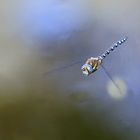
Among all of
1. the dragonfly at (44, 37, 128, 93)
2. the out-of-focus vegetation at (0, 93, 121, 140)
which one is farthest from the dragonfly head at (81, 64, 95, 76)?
the out-of-focus vegetation at (0, 93, 121, 140)

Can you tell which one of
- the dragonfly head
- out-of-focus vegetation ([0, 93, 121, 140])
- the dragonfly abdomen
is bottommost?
out-of-focus vegetation ([0, 93, 121, 140])

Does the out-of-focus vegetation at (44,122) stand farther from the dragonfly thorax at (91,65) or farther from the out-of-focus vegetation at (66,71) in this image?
the dragonfly thorax at (91,65)

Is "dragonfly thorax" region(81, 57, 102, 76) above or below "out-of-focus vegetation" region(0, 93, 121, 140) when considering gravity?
above

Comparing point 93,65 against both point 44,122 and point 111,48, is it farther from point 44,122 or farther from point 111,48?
point 44,122

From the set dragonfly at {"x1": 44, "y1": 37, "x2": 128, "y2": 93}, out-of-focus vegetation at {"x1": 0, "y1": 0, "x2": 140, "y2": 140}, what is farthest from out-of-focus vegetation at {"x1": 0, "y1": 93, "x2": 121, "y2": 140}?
dragonfly at {"x1": 44, "y1": 37, "x2": 128, "y2": 93}

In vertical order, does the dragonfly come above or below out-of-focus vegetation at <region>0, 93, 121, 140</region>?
above

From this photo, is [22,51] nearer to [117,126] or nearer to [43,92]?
[43,92]

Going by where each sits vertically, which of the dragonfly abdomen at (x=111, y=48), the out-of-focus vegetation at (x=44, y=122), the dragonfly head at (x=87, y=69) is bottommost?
the out-of-focus vegetation at (x=44, y=122)

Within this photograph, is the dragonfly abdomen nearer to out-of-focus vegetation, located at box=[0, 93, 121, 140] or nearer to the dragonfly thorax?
the dragonfly thorax

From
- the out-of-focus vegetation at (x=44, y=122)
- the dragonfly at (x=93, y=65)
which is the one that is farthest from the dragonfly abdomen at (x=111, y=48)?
the out-of-focus vegetation at (x=44, y=122)

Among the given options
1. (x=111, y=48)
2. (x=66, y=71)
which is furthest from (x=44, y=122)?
(x=111, y=48)

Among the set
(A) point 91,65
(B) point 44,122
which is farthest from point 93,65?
(B) point 44,122
